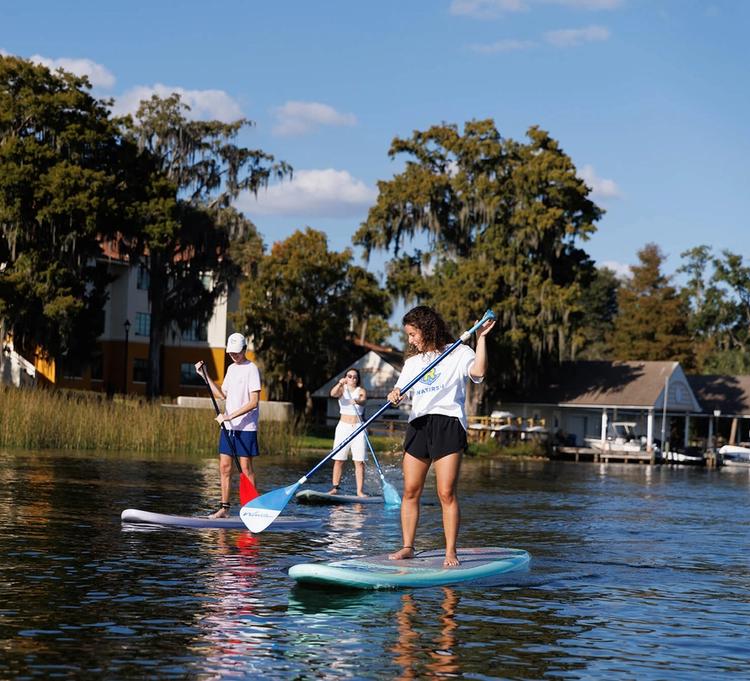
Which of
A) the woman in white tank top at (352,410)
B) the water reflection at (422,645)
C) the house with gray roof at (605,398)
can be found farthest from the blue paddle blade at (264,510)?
the house with gray roof at (605,398)

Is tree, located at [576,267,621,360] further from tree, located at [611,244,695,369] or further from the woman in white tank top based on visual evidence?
the woman in white tank top

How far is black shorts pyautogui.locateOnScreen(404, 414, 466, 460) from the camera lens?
Result: 1016cm

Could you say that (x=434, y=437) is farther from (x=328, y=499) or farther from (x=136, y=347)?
(x=136, y=347)

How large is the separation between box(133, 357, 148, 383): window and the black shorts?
58.4 metres

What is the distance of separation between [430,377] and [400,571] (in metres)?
1.58

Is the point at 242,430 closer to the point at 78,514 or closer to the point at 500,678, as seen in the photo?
the point at 78,514

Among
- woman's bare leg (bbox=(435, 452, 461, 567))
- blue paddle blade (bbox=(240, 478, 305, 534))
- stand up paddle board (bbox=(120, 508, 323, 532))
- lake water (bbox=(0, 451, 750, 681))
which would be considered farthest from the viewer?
stand up paddle board (bbox=(120, 508, 323, 532))

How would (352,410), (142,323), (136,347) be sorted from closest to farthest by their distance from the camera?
(352,410), (136,347), (142,323)

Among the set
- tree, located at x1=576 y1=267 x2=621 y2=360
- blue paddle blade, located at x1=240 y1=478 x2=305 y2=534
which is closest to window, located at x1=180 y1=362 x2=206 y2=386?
tree, located at x1=576 y1=267 x2=621 y2=360

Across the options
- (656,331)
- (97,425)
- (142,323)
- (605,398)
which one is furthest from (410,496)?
(656,331)

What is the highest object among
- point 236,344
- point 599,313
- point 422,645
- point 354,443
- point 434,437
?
point 599,313

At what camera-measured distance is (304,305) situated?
Result: 207ft

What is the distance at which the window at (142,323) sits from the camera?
223ft

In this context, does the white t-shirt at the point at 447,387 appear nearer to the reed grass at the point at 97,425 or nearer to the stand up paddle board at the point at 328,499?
the stand up paddle board at the point at 328,499
